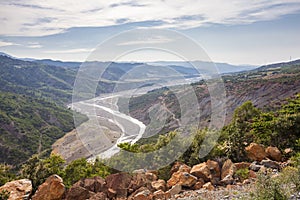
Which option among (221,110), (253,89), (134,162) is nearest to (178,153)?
(134,162)

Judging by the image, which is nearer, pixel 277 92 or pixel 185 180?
pixel 185 180

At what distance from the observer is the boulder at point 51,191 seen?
11.7m

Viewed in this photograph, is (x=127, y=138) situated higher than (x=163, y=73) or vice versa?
(x=163, y=73)

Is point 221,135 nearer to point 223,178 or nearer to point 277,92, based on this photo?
point 223,178

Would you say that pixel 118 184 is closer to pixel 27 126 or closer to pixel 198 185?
pixel 198 185

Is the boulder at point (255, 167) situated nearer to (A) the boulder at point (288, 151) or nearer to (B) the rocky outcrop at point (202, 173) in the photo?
(B) the rocky outcrop at point (202, 173)

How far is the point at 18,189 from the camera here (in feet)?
40.3

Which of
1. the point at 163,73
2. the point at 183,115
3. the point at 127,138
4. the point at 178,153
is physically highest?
the point at 163,73

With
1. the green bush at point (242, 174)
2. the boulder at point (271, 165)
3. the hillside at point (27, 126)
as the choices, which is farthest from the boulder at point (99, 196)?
the hillside at point (27, 126)

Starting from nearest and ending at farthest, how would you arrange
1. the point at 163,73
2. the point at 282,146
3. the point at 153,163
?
1. the point at 153,163
2. the point at 282,146
3. the point at 163,73

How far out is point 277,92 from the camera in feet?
230

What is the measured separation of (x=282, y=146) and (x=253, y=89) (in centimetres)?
6363

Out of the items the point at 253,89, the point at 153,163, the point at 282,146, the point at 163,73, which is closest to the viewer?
the point at 153,163

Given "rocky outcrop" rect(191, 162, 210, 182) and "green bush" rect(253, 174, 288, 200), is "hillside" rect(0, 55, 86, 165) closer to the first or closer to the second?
"rocky outcrop" rect(191, 162, 210, 182)
